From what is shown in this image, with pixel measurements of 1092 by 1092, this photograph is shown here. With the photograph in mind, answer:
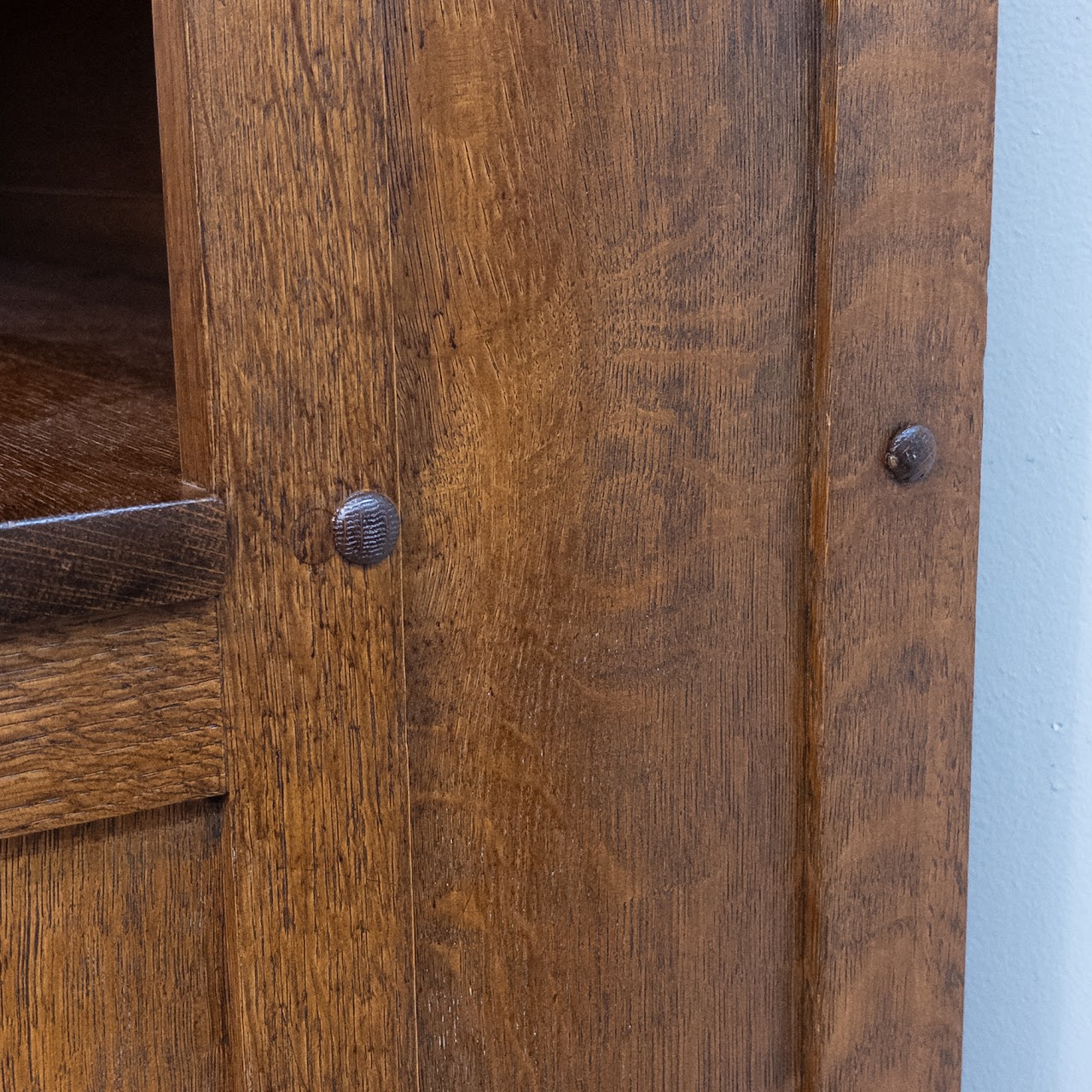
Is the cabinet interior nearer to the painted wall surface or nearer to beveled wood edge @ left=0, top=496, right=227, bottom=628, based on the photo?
beveled wood edge @ left=0, top=496, right=227, bottom=628

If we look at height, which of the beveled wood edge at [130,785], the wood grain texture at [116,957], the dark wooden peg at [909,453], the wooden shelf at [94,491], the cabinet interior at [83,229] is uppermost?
the cabinet interior at [83,229]

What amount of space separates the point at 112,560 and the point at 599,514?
21cm

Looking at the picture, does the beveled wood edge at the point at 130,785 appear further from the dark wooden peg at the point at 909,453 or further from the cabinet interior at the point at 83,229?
the dark wooden peg at the point at 909,453

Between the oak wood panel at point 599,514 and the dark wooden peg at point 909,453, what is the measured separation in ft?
0.15

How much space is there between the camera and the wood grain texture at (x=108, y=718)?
0.43 meters

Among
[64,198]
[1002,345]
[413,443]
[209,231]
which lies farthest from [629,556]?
[64,198]

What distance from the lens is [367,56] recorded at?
0.47 m

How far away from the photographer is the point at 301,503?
1.55 ft

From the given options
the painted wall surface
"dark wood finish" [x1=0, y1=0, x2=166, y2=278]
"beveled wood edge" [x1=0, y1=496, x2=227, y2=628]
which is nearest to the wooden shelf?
"beveled wood edge" [x1=0, y1=496, x2=227, y2=628]

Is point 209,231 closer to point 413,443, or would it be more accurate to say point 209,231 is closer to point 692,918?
point 413,443

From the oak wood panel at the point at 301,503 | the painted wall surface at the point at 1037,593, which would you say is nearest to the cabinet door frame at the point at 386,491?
the oak wood panel at the point at 301,503

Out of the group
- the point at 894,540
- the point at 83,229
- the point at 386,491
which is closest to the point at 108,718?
the point at 386,491

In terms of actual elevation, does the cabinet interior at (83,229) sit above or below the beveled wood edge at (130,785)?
above

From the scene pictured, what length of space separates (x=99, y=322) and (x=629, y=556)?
407mm
